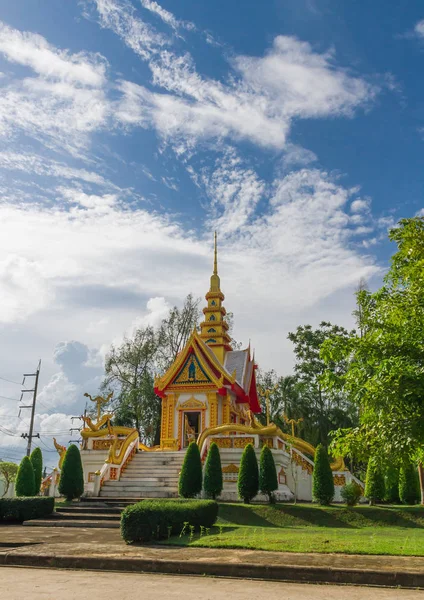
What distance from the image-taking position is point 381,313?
1271cm

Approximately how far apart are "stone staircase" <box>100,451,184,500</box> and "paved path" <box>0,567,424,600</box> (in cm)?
1161

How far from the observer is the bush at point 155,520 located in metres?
10.9

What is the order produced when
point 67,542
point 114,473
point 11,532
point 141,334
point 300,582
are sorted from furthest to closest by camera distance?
point 141,334
point 114,473
point 11,532
point 67,542
point 300,582

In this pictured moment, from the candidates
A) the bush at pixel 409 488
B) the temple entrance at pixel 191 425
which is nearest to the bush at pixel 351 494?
the bush at pixel 409 488

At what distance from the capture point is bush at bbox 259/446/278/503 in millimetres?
18688

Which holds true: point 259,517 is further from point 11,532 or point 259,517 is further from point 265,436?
point 11,532

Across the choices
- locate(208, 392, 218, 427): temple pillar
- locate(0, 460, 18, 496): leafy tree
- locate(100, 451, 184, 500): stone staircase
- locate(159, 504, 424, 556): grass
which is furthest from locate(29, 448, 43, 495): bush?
locate(159, 504, 424, 556): grass

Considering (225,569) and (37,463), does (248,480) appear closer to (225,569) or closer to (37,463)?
(37,463)

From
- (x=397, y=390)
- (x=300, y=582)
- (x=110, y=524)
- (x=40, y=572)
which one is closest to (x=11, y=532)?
(x=110, y=524)

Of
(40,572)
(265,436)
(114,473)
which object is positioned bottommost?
(40,572)

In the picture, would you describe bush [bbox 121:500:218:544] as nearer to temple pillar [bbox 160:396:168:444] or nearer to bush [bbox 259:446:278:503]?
bush [bbox 259:446:278:503]

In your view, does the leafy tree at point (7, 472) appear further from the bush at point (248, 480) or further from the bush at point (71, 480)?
the bush at point (248, 480)

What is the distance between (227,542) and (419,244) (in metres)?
8.03

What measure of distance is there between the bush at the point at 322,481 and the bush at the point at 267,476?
1.41 m
